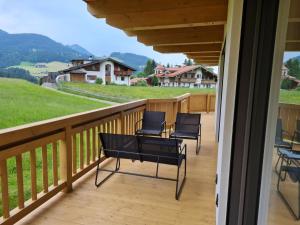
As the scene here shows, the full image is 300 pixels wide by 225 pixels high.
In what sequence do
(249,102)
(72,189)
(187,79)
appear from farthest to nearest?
(187,79)
(72,189)
(249,102)

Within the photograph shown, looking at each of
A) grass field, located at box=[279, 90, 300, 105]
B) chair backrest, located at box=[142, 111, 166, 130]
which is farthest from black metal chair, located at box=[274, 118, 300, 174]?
chair backrest, located at box=[142, 111, 166, 130]

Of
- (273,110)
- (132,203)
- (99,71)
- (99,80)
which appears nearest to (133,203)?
(132,203)

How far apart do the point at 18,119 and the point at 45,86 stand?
80.9 inches

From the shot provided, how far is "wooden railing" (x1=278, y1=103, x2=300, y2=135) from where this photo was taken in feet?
2.99

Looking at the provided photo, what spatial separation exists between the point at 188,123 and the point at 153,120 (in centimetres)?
74

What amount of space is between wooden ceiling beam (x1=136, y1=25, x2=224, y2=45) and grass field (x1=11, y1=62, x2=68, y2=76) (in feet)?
13.8

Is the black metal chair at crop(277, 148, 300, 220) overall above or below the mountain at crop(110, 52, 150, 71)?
below

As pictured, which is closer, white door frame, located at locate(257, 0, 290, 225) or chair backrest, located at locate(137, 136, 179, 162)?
white door frame, located at locate(257, 0, 290, 225)

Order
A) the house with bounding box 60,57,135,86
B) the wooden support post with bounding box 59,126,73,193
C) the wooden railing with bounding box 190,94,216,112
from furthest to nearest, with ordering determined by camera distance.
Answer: the wooden railing with bounding box 190,94,216,112 < the house with bounding box 60,57,135,86 < the wooden support post with bounding box 59,126,73,193

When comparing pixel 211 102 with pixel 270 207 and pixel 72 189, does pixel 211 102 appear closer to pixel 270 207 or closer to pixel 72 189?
pixel 72 189

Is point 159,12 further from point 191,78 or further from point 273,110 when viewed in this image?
point 191,78

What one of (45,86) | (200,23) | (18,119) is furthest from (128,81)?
(200,23)

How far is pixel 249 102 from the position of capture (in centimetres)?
138

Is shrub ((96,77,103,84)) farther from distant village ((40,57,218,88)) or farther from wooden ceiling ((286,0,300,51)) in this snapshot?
wooden ceiling ((286,0,300,51))
